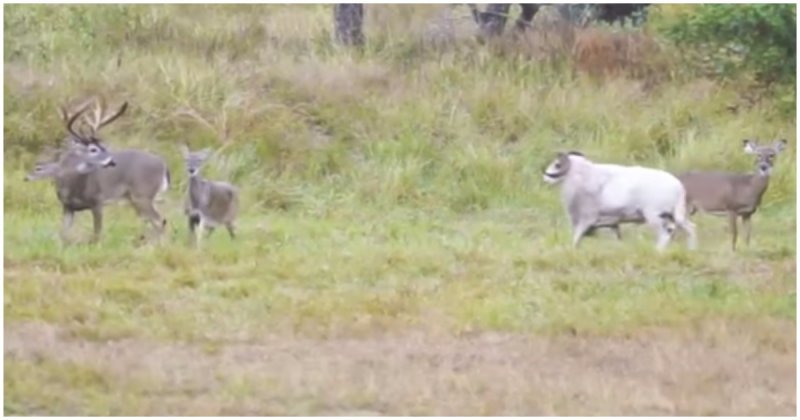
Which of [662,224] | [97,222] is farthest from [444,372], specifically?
[97,222]

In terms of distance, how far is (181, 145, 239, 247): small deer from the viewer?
13.4 metres

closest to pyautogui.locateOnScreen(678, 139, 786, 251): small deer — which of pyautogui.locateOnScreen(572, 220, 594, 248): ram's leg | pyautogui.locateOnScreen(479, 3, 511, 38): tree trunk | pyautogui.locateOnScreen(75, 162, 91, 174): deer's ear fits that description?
pyautogui.locateOnScreen(572, 220, 594, 248): ram's leg

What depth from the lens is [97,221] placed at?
13.5 meters

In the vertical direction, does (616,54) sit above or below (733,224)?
above

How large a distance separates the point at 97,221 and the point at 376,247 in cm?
200

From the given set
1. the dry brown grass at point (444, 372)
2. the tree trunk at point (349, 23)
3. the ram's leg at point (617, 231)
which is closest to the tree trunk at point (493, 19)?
the tree trunk at point (349, 23)

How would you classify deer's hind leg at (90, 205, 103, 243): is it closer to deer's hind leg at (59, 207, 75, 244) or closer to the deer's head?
deer's hind leg at (59, 207, 75, 244)

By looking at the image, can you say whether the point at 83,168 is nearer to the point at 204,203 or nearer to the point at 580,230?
the point at 204,203

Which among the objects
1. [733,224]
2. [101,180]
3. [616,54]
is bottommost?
[733,224]

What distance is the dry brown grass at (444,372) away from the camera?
891 cm

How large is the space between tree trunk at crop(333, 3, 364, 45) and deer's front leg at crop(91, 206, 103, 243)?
724 cm

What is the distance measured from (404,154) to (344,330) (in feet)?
21.8

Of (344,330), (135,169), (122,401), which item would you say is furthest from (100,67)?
(122,401)

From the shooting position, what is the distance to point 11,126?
56.6 ft
